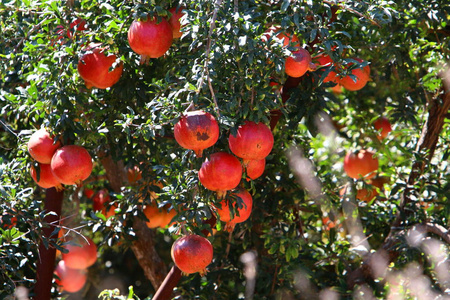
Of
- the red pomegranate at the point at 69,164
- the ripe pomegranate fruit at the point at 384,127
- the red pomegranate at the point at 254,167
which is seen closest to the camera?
the red pomegranate at the point at 254,167

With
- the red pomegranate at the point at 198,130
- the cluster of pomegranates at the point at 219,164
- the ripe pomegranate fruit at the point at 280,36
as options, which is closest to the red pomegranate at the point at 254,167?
the cluster of pomegranates at the point at 219,164

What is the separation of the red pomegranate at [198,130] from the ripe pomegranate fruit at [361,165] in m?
1.99

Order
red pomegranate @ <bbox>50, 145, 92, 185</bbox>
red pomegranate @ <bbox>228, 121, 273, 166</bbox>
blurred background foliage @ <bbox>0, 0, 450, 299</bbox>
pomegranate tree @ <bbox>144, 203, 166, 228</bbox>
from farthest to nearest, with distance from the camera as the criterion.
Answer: pomegranate tree @ <bbox>144, 203, 166, 228</bbox>
red pomegranate @ <bbox>50, 145, 92, 185</bbox>
blurred background foliage @ <bbox>0, 0, 450, 299</bbox>
red pomegranate @ <bbox>228, 121, 273, 166</bbox>

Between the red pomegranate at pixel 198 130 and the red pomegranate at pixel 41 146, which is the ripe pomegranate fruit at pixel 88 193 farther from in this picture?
the red pomegranate at pixel 198 130

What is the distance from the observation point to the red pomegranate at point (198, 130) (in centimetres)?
211

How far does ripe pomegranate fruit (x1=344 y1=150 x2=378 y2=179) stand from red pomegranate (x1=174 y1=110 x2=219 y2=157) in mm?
1993

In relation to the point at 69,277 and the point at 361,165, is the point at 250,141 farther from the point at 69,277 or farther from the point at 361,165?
the point at 69,277

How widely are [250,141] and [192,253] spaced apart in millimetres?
535

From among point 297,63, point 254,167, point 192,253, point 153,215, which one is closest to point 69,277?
point 153,215

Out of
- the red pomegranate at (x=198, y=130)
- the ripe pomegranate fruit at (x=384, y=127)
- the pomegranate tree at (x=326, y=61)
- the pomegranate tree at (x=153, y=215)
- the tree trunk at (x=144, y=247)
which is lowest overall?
the tree trunk at (x=144, y=247)

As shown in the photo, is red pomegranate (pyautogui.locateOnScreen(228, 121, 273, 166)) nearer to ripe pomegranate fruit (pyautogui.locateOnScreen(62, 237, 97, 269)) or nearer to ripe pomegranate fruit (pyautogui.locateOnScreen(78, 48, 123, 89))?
ripe pomegranate fruit (pyautogui.locateOnScreen(78, 48, 123, 89))

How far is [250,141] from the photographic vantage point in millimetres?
2211

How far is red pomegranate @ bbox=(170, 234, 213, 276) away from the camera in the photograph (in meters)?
2.39

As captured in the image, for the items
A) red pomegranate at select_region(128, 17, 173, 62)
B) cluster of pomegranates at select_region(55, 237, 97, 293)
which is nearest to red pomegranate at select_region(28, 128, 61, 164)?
red pomegranate at select_region(128, 17, 173, 62)
